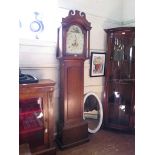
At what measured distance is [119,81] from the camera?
2738 mm

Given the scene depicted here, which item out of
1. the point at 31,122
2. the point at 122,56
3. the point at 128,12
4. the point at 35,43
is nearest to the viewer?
A: the point at 31,122

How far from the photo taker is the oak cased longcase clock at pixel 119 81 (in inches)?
104

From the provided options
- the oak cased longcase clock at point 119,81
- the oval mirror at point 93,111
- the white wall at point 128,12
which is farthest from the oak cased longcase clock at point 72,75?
the white wall at point 128,12

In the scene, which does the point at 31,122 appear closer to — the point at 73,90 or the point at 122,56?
the point at 73,90

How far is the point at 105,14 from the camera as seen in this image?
2834 mm

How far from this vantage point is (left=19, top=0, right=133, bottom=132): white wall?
216cm

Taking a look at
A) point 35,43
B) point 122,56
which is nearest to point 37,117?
point 35,43

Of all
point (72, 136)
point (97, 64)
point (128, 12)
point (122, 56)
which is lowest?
point (72, 136)

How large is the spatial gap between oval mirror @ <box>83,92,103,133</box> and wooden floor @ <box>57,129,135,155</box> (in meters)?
0.14

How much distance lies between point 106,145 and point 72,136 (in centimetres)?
49
